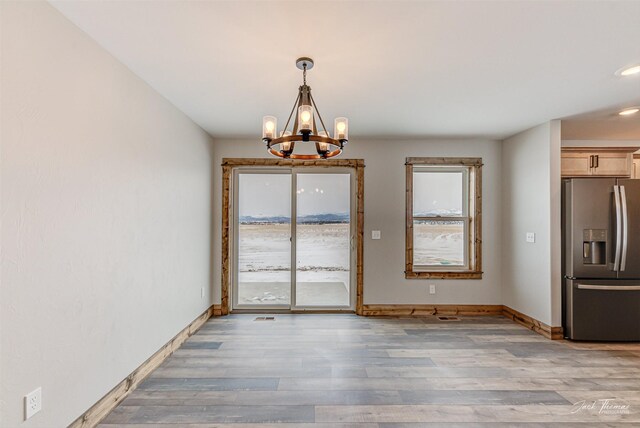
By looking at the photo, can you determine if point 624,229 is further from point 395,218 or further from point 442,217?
point 395,218

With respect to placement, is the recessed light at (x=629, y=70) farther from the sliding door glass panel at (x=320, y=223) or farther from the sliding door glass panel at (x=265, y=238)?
the sliding door glass panel at (x=265, y=238)

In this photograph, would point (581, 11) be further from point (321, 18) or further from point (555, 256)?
point (555, 256)

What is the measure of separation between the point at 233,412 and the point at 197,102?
2.76m

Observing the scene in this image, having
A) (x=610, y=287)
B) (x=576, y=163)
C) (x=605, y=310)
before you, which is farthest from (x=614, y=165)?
(x=605, y=310)

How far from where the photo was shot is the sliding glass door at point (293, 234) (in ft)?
15.8

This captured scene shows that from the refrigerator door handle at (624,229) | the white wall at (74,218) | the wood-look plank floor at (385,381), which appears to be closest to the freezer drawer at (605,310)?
the wood-look plank floor at (385,381)

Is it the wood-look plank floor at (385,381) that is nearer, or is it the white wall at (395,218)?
the wood-look plank floor at (385,381)

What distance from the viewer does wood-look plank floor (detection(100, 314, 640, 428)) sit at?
2232 millimetres

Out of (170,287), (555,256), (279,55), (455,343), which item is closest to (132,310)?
(170,287)

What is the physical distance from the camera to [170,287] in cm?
325

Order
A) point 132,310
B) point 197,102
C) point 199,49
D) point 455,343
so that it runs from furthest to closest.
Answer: point 455,343
point 197,102
point 132,310
point 199,49

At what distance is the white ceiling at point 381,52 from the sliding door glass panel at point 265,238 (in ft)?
5.06

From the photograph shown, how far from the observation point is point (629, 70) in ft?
8.09

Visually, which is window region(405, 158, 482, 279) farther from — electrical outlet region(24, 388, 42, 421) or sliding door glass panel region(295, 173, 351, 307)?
electrical outlet region(24, 388, 42, 421)
